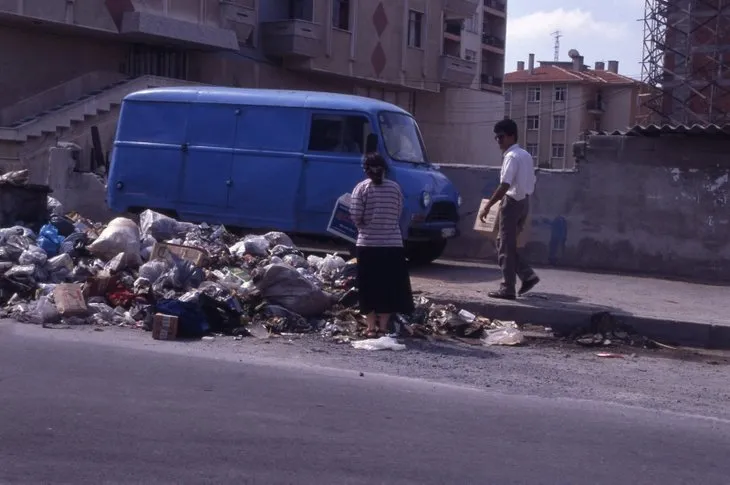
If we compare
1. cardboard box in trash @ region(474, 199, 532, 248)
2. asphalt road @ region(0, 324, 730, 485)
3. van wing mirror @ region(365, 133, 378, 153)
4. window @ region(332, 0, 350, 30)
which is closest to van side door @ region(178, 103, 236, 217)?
van wing mirror @ region(365, 133, 378, 153)

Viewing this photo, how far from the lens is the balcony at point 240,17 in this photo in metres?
36.0

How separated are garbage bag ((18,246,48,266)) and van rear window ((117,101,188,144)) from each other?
3.54m

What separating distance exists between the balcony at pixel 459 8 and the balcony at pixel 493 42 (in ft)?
64.9

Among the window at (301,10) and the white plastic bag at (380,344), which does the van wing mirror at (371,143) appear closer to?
the white plastic bag at (380,344)

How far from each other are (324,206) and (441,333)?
3.96 meters

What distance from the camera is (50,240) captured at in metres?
12.9

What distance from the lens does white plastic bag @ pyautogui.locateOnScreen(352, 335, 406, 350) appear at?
32.4 ft

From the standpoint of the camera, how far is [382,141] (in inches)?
554

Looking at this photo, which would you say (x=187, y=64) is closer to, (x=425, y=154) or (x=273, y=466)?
(x=425, y=154)

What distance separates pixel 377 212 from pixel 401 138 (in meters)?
4.47

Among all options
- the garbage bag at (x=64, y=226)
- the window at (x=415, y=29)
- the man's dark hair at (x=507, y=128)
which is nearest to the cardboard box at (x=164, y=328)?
the garbage bag at (x=64, y=226)

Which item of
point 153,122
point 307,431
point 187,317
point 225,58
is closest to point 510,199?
point 187,317

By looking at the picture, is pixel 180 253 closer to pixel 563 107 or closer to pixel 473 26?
pixel 473 26

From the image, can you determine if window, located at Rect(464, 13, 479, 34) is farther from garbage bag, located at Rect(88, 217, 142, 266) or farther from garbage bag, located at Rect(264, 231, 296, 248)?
garbage bag, located at Rect(88, 217, 142, 266)
